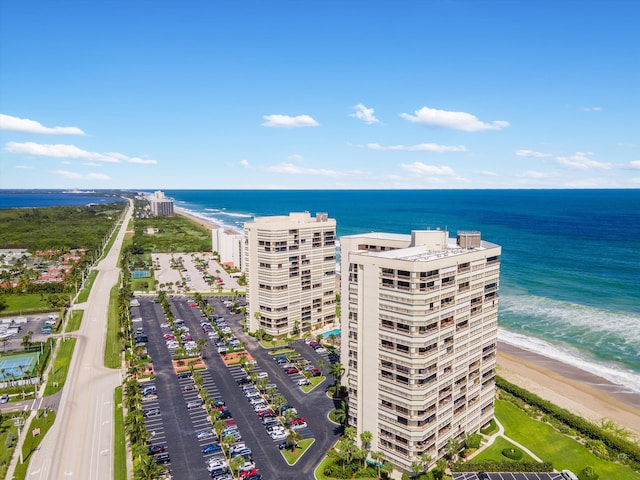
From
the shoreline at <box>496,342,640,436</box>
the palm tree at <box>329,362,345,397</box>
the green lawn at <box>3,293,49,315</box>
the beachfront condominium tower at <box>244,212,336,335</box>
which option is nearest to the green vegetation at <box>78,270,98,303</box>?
the green lawn at <box>3,293,49,315</box>

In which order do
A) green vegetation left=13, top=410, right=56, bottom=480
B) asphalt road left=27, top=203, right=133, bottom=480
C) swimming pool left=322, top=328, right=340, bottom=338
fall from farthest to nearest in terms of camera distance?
swimming pool left=322, top=328, right=340, bottom=338 → asphalt road left=27, top=203, right=133, bottom=480 → green vegetation left=13, top=410, right=56, bottom=480

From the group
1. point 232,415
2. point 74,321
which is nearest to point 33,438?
point 232,415

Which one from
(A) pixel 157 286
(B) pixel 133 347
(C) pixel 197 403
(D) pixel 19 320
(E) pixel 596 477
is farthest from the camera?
(A) pixel 157 286

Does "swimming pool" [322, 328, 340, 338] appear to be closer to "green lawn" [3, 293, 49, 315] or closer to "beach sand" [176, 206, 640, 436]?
"beach sand" [176, 206, 640, 436]

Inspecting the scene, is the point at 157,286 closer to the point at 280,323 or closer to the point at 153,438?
the point at 280,323

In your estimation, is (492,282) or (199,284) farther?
(199,284)

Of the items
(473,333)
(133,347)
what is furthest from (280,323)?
(473,333)

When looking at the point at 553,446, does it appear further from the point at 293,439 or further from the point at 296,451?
the point at 293,439
